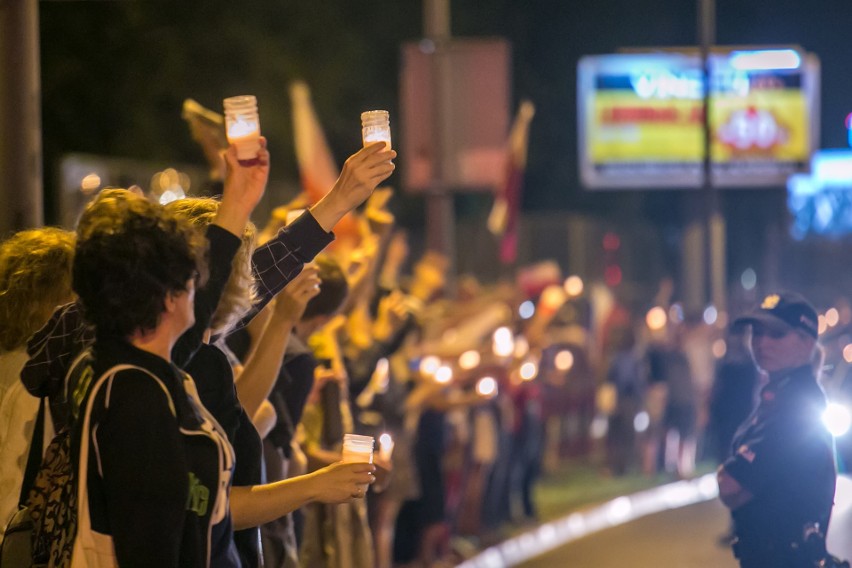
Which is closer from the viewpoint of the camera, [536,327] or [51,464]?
[51,464]

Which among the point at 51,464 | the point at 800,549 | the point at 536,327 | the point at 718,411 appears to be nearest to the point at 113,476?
the point at 51,464

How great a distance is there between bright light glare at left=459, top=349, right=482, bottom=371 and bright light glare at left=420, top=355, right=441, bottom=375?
42 cm

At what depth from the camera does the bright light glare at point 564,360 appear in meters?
19.5

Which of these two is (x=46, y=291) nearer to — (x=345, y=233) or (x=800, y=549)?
(x=800, y=549)

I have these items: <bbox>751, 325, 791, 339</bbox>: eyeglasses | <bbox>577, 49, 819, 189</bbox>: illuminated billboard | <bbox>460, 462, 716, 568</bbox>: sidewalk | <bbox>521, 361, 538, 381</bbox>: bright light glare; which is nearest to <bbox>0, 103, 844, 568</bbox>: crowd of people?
<bbox>751, 325, 791, 339</bbox>: eyeglasses

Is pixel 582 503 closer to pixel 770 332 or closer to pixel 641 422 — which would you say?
pixel 641 422

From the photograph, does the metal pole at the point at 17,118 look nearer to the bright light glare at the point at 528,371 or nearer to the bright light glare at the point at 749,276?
the bright light glare at the point at 528,371

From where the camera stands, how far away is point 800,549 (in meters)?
5.46

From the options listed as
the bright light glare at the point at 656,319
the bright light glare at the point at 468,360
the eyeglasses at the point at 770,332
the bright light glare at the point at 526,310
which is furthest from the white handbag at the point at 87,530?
the bright light glare at the point at 656,319

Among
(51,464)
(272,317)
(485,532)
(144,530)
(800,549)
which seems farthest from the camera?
(485,532)

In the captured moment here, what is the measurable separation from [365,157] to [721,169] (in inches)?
1060

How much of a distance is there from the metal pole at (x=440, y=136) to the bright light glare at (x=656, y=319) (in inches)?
201

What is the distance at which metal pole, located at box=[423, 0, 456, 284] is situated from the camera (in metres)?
14.3

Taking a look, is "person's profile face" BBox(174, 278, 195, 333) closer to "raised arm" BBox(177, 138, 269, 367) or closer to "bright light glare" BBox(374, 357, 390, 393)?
"raised arm" BBox(177, 138, 269, 367)
